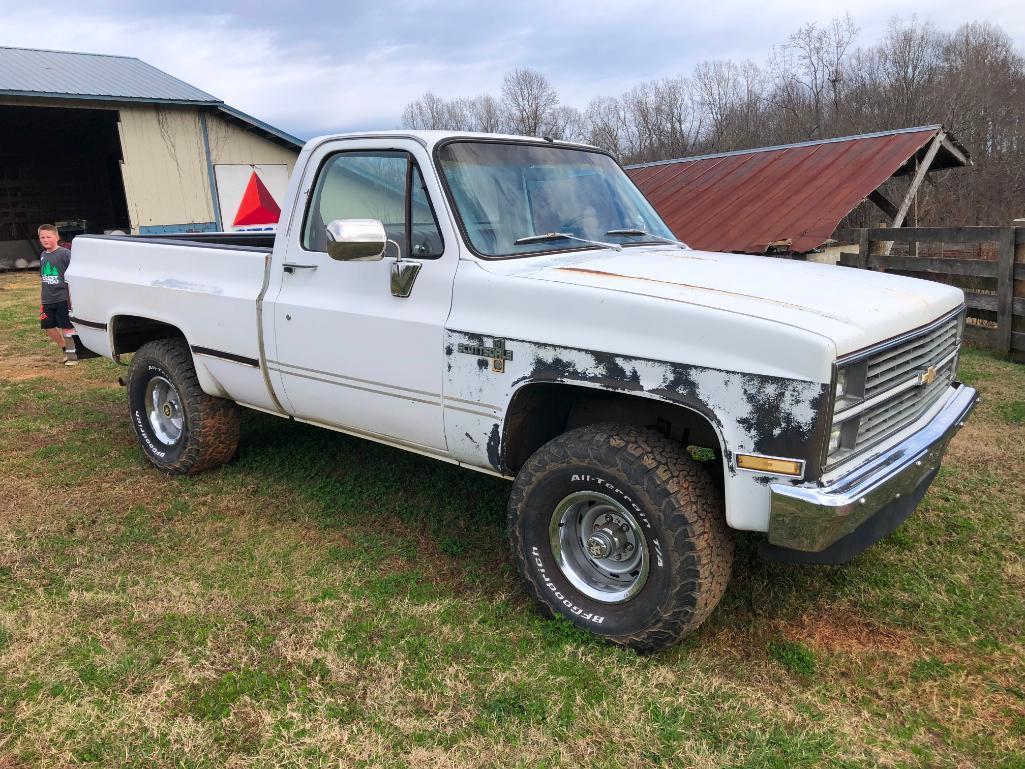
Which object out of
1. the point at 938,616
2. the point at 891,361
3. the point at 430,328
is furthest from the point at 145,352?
the point at 938,616

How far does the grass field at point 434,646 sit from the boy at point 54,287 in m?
4.98

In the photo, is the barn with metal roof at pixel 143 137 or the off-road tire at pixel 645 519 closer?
the off-road tire at pixel 645 519

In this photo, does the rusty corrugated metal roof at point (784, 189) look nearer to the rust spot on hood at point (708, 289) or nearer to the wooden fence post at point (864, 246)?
the wooden fence post at point (864, 246)

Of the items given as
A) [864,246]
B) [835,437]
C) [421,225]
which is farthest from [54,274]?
[864,246]

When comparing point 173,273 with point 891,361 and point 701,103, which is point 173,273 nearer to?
point 891,361

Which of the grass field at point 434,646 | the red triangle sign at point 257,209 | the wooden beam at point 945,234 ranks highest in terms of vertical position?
the red triangle sign at point 257,209

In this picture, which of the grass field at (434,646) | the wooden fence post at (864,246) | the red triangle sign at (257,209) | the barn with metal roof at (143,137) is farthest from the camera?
the barn with metal roof at (143,137)

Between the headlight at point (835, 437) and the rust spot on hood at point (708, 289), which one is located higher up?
the rust spot on hood at point (708, 289)

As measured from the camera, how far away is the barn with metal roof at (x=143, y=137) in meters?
17.4

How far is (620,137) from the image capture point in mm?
42719

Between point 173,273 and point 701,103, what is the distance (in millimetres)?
41616

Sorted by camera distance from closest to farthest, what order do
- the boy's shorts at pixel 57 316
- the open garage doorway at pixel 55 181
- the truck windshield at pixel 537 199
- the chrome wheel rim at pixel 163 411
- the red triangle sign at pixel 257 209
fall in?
the truck windshield at pixel 537 199 → the chrome wheel rim at pixel 163 411 → the boy's shorts at pixel 57 316 → the red triangle sign at pixel 257 209 → the open garage doorway at pixel 55 181

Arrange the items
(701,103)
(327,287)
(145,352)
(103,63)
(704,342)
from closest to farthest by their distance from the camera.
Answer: (704,342) → (327,287) → (145,352) → (103,63) → (701,103)

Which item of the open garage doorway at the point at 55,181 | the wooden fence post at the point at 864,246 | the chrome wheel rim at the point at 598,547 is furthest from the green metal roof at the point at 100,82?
the chrome wheel rim at the point at 598,547
